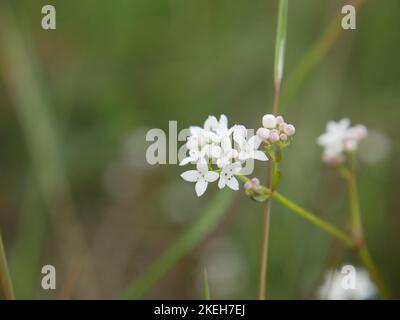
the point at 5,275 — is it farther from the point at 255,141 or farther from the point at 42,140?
the point at 42,140

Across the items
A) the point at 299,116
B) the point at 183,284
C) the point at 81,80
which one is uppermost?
the point at 81,80

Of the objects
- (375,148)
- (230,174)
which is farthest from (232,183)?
(375,148)

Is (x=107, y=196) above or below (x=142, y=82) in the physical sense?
below

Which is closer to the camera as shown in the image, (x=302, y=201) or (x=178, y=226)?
(x=302, y=201)
